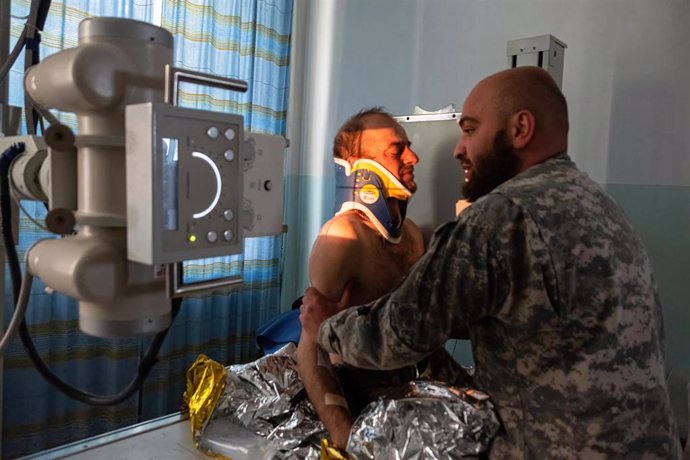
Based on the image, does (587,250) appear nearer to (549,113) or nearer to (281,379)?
(549,113)

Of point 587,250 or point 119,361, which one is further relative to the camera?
point 119,361

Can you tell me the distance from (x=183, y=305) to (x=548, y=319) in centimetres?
201

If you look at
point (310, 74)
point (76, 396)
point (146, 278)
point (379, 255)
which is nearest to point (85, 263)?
point (146, 278)

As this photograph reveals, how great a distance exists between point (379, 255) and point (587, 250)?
881mm

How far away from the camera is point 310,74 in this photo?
3.21 metres

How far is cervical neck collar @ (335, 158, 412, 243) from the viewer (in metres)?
1.77

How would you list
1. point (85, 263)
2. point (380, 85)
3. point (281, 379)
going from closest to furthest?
point (85, 263)
point (281, 379)
point (380, 85)

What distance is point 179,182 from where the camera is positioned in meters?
0.62

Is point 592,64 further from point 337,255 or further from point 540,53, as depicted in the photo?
point 337,255

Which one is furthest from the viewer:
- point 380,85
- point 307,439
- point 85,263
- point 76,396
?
point 380,85

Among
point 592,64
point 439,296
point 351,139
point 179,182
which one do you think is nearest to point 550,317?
point 439,296

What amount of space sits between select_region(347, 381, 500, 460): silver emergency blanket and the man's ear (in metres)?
0.55

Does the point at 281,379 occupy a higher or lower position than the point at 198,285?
lower

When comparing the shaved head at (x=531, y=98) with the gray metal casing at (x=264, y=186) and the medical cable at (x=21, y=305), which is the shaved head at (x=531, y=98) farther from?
the medical cable at (x=21, y=305)
